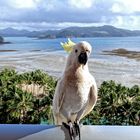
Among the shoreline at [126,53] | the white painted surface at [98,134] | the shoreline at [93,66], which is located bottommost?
the shoreline at [93,66]

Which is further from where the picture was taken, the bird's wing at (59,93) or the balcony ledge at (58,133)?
the bird's wing at (59,93)

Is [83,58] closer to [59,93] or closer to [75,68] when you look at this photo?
[75,68]

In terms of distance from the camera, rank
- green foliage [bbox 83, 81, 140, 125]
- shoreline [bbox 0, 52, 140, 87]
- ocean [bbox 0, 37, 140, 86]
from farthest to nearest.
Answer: ocean [bbox 0, 37, 140, 86]
shoreline [bbox 0, 52, 140, 87]
green foliage [bbox 83, 81, 140, 125]

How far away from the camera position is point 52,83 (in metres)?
11.6

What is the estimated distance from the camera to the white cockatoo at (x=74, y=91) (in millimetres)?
1619

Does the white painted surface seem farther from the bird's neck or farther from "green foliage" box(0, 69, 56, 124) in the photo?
"green foliage" box(0, 69, 56, 124)

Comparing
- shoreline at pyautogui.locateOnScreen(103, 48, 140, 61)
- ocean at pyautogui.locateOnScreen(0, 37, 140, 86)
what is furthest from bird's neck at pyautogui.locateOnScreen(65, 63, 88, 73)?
shoreline at pyautogui.locateOnScreen(103, 48, 140, 61)

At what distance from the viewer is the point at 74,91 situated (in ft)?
5.39

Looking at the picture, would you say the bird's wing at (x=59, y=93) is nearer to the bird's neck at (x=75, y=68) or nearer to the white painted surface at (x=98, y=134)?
the bird's neck at (x=75, y=68)

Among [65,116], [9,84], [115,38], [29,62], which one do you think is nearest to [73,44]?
[65,116]

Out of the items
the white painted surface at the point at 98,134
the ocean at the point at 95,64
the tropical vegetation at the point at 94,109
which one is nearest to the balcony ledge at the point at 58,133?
the white painted surface at the point at 98,134

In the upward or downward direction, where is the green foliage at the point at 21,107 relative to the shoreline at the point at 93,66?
upward

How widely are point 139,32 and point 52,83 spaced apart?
1637 inches

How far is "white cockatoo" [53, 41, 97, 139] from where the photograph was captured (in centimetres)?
162
